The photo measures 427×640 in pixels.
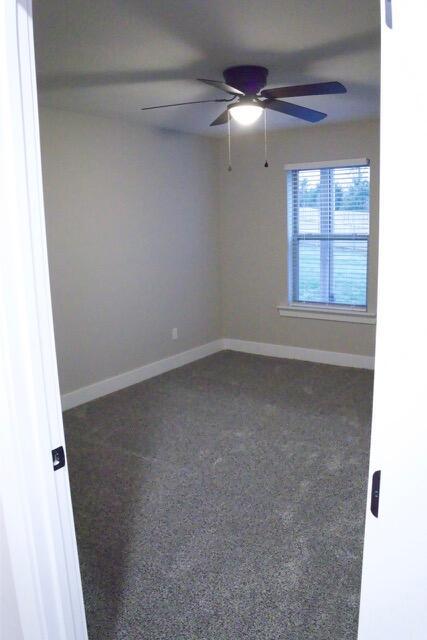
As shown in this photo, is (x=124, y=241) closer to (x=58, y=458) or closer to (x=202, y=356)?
(x=202, y=356)

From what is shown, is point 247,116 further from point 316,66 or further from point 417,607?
point 417,607

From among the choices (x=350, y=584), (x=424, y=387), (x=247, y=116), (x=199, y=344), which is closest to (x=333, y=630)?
(x=350, y=584)

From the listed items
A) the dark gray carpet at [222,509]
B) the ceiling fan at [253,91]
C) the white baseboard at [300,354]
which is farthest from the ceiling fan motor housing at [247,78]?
the white baseboard at [300,354]

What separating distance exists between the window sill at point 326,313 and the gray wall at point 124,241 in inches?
35.0

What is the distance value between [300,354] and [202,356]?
1054mm

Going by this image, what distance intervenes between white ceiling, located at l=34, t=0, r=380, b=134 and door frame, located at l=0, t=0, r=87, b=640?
1226 mm

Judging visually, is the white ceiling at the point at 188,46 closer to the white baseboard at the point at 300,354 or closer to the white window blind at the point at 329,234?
the white window blind at the point at 329,234

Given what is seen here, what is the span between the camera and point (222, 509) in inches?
107

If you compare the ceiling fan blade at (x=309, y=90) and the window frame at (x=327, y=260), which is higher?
the ceiling fan blade at (x=309, y=90)

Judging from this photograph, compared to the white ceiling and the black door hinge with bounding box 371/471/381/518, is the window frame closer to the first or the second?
the white ceiling

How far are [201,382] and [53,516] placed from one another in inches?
140

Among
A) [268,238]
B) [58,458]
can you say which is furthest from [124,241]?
[58,458]

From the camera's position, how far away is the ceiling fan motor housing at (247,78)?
2932 mm

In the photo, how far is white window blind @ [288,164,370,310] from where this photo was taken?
4.92 metres
